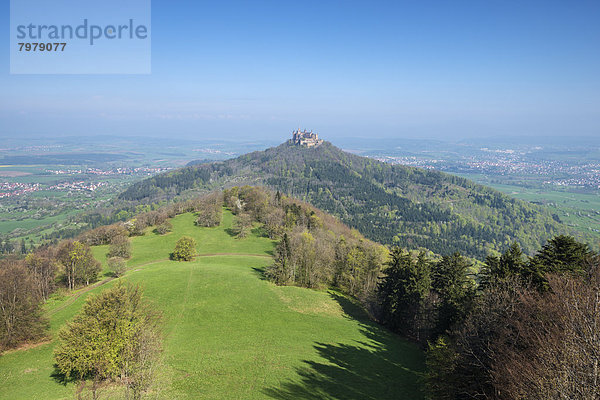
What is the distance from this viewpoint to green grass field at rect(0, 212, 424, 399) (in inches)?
1003

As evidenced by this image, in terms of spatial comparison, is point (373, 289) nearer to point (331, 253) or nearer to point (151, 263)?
point (331, 253)

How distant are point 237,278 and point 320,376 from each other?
30561 millimetres

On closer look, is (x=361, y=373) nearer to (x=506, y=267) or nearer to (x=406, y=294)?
(x=406, y=294)

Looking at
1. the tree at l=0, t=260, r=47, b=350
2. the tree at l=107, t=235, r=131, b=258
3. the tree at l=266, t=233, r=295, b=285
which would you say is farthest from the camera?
the tree at l=107, t=235, r=131, b=258

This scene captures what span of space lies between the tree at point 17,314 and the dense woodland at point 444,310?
0.35 ft

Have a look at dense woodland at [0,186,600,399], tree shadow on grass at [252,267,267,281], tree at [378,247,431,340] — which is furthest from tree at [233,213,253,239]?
tree at [378,247,431,340]

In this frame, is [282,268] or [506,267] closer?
[506,267]

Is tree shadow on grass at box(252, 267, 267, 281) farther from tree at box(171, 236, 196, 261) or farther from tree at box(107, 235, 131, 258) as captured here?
tree at box(107, 235, 131, 258)

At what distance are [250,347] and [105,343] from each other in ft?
49.4

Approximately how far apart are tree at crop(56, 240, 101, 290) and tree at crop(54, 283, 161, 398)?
32906 mm

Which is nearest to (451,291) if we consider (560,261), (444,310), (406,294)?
(444,310)

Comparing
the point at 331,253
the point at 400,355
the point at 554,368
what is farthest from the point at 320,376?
the point at 331,253

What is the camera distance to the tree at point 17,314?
30203 mm

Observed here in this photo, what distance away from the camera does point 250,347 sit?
109 feet
